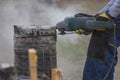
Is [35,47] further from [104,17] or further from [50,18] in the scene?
[50,18]

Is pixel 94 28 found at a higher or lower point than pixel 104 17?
lower

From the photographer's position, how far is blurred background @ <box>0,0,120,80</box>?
9.18m

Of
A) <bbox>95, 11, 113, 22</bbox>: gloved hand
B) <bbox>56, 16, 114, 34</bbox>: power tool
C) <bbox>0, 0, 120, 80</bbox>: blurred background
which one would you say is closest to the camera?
<bbox>56, 16, 114, 34</bbox>: power tool

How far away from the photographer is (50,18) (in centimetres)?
1131

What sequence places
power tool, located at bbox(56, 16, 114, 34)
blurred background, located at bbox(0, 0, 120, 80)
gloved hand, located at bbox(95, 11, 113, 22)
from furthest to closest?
blurred background, located at bbox(0, 0, 120, 80)
gloved hand, located at bbox(95, 11, 113, 22)
power tool, located at bbox(56, 16, 114, 34)

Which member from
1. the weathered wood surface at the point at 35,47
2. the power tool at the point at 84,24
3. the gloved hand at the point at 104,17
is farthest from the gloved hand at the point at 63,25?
the gloved hand at the point at 104,17

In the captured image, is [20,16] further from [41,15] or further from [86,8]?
[86,8]

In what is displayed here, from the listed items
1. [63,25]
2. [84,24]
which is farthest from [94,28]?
[63,25]

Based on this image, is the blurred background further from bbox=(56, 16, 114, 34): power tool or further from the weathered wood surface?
bbox=(56, 16, 114, 34): power tool

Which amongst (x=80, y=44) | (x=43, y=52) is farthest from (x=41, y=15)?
(x=43, y=52)

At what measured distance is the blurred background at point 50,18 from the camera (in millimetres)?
9180

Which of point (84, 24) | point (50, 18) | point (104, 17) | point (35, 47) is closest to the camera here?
point (84, 24)

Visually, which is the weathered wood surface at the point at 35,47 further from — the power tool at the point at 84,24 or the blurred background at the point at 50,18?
the blurred background at the point at 50,18

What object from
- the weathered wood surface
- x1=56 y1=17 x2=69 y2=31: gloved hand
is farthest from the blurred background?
x1=56 y1=17 x2=69 y2=31: gloved hand
